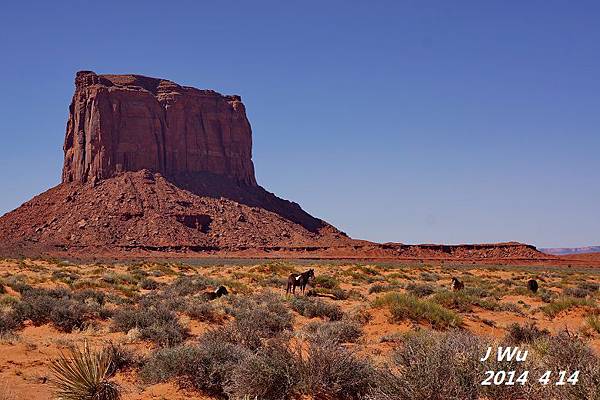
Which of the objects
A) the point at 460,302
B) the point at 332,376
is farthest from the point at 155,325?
the point at 460,302

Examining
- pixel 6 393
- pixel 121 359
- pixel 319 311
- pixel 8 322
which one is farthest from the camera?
pixel 319 311

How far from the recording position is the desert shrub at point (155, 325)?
1130cm

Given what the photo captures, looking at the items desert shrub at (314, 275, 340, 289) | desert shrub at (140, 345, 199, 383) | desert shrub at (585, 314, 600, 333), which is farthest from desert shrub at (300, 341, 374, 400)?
desert shrub at (314, 275, 340, 289)

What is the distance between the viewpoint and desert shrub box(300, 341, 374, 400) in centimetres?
735

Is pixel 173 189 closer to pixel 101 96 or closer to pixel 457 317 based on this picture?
pixel 101 96

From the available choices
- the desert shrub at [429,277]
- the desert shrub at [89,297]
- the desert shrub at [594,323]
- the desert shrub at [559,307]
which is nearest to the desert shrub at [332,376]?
the desert shrub at [594,323]

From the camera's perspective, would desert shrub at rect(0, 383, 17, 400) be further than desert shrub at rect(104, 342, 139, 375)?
No

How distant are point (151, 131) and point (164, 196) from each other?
56.2 ft

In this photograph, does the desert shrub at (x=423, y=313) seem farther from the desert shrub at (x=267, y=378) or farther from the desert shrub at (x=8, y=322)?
the desert shrub at (x=8, y=322)

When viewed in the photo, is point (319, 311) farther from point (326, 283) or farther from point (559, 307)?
point (326, 283)

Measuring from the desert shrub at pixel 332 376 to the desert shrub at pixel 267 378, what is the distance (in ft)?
0.50

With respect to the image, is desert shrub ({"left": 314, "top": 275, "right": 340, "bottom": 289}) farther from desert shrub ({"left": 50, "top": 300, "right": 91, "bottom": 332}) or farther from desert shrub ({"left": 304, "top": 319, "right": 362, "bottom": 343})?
desert shrub ({"left": 50, "top": 300, "right": 91, "bottom": 332})

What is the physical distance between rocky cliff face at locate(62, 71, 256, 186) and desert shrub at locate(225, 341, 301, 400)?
300ft

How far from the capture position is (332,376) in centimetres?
741
